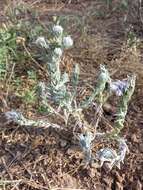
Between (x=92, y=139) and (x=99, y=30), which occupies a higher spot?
(x=99, y=30)

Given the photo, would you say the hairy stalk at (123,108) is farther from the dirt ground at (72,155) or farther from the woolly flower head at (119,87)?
the dirt ground at (72,155)

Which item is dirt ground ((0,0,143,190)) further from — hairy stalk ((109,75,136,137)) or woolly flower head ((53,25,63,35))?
woolly flower head ((53,25,63,35))

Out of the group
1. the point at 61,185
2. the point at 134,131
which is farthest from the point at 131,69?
the point at 61,185

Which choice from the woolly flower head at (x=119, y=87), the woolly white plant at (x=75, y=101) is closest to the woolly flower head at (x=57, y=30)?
the woolly white plant at (x=75, y=101)

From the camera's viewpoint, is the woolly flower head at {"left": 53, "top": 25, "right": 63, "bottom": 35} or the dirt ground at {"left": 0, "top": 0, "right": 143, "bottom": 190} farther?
the dirt ground at {"left": 0, "top": 0, "right": 143, "bottom": 190}

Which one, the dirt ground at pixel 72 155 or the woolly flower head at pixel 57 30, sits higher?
the woolly flower head at pixel 57 30

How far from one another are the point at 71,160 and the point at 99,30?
0.85 m

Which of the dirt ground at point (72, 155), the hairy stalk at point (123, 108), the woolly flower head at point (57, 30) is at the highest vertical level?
the woolly flower head at point (57, 30)

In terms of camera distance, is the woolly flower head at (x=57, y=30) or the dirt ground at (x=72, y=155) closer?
the woolly flower head at (x=57, y=30)

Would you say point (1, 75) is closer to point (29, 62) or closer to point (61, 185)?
point (29, 62)

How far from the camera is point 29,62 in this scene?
240cm

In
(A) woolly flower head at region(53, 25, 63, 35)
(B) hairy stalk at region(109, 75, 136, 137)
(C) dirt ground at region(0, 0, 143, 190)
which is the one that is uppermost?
(A) woolly flower head at region(53, 25, 63, 35)

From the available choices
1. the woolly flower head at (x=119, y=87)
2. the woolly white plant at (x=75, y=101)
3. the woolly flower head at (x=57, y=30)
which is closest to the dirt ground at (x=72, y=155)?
the woolly white plant at (x=75, y=101)

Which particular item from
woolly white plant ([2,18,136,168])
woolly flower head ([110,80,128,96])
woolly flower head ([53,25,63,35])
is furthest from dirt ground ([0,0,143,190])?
woolly flower head ([53,25,63,35])
